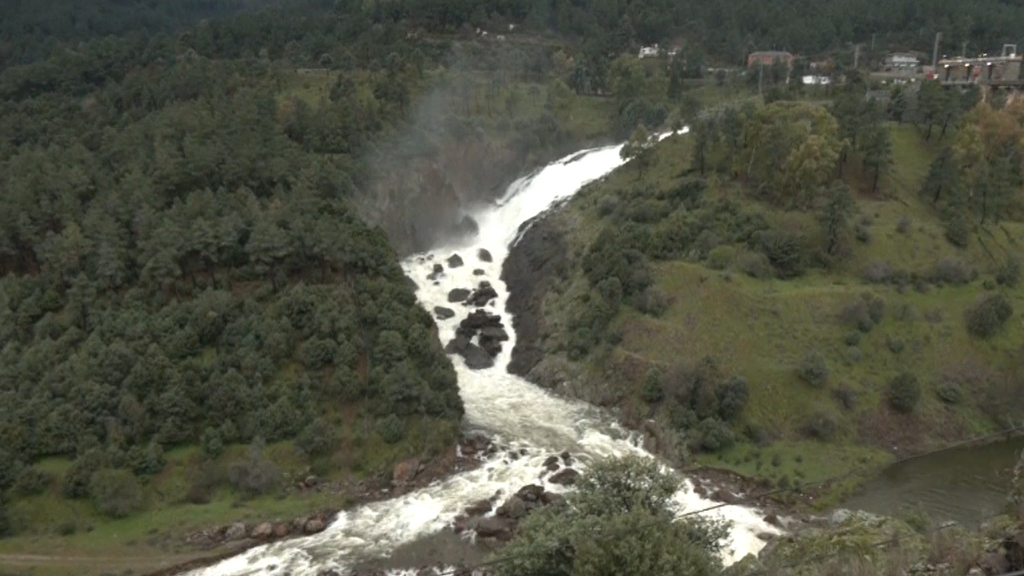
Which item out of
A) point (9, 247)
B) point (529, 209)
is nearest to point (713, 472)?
point (529, 209)

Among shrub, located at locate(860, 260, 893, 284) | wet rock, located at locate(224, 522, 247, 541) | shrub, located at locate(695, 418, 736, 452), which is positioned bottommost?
wet rock, located at locate(224, 522, 247, 541)

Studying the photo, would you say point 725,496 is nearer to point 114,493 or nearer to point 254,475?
point 254,475

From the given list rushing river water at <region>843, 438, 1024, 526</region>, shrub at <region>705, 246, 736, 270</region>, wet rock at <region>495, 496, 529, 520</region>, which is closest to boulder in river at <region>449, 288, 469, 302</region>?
shrub at <region>705, 246, 736, 270</region>

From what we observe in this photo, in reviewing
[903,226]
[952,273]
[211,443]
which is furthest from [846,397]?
[211,443]

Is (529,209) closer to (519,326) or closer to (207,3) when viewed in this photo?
(519,326)

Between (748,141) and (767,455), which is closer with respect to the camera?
(767,455)

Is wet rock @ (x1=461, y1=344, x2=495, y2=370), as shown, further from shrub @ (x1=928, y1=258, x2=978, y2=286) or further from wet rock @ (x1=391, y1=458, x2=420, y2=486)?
shrub @ (x1=928, y1=258, x2=978, y2=286)
